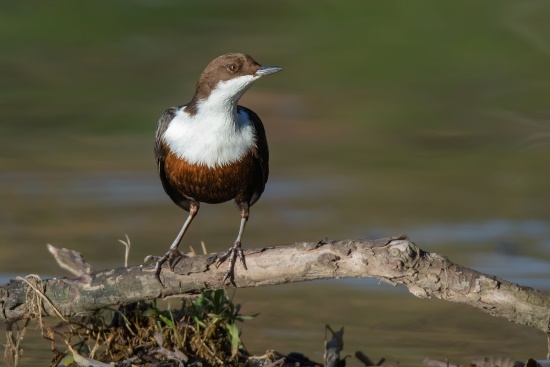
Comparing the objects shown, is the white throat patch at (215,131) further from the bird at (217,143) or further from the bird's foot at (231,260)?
the bird's foot at (231,260)

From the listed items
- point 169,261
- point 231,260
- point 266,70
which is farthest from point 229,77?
point 231,260

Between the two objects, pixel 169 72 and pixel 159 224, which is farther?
pixel 169 72

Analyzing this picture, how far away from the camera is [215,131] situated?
19.8ft

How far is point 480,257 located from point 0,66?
8.40 metres

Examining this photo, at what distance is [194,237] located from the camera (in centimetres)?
875

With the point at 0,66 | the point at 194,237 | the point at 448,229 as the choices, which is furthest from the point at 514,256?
the point at 0,66

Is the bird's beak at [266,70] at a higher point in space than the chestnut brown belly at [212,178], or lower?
higher

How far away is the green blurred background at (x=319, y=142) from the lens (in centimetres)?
718

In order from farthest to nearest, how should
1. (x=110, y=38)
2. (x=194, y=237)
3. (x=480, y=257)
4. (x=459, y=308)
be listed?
(x=110, y=38)
(x=194, y=237)
(x=480, y=257)
(x=459, y=308)

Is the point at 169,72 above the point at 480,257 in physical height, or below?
above

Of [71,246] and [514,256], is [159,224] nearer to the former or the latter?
[71,246]

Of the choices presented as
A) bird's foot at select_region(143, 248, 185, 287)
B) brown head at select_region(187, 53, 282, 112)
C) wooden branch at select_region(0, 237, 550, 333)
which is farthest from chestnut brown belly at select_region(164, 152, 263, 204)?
wooden branch at select_region(0, 237, 550, 333)

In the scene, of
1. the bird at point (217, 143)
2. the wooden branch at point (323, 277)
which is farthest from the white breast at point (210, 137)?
the wooden branch at point (323, 277)

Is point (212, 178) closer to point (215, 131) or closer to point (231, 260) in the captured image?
point (215, 131)
